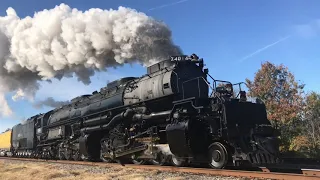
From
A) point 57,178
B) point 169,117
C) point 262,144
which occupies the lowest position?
point 57,178

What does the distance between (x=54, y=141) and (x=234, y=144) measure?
607 inches

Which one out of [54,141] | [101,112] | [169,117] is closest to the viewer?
[169,117]

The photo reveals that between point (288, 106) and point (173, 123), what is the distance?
15.8m

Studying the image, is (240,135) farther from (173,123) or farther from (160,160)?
(160,160)

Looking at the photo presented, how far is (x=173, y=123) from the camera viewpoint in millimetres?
11148

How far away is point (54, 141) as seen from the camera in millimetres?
21719

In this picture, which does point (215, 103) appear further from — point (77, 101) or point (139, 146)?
point (77, 101)

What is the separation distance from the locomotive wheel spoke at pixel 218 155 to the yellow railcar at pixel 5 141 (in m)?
30.2

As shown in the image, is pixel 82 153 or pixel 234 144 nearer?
pixel 234 144

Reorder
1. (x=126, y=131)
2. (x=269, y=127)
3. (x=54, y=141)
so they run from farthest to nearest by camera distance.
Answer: (x=54, y=141)
(x=126, y=131)
(x=269, y=127)

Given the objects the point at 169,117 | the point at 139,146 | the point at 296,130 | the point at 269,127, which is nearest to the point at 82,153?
the point at 139,146

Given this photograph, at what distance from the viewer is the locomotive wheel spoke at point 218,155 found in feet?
32.4

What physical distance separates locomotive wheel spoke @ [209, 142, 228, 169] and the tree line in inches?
Answer: 423

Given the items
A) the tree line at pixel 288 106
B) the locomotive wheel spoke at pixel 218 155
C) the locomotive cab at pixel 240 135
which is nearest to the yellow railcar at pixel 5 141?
the tree line at pixel 288 106
